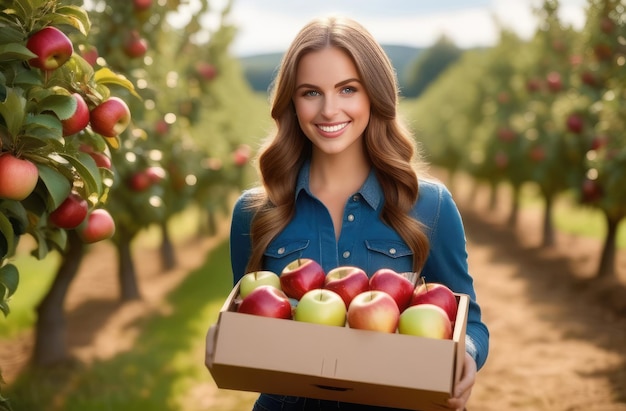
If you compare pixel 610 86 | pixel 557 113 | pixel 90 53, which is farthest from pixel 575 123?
pixel 90 53

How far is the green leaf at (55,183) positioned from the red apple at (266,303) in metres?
0.84

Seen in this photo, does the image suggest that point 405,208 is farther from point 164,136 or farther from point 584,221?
point 584,221

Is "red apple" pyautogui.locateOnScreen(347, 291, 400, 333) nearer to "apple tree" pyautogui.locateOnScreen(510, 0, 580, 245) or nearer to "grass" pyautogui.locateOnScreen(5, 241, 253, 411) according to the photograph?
"grass" pyautogui.locateOnScreen(5, 241, 253, 411)

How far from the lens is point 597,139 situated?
1057cm

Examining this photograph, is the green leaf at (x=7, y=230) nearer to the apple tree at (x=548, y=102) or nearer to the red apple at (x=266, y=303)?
the red apple at (x=266, y=303)

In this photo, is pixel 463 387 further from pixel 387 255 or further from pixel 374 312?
pixel 387 255

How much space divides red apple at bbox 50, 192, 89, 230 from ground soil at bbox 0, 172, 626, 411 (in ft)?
15.9

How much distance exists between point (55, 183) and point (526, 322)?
9.05 metres

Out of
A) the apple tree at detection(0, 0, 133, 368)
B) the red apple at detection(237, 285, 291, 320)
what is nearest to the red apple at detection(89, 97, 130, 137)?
the apple tree at detection(0, 0, 133, 368)

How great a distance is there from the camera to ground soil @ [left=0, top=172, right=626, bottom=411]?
7.70 m

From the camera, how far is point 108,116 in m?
3.00

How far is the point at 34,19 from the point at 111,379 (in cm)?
577

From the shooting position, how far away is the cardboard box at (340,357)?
2.05 m

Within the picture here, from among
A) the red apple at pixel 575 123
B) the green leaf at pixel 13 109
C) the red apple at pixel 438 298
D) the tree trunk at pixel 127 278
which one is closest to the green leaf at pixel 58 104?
the green leaf at pixel 13 109
